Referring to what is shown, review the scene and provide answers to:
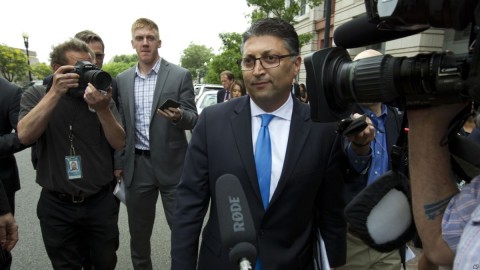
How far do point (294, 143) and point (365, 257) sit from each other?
119cm

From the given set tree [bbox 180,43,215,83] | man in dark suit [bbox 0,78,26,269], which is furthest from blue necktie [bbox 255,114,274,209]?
tree [bbox 180,43,215,83]

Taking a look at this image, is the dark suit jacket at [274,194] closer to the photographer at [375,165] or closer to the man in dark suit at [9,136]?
the photographer at [375,165]

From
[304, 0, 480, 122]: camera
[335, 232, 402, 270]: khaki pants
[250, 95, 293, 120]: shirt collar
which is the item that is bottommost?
[335, 232, 402, 270]: khaki pants

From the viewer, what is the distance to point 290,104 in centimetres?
199

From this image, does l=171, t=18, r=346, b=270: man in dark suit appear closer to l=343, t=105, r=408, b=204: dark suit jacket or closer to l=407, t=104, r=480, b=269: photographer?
l=343, t=105, r=408, b=204: dark suit jacket

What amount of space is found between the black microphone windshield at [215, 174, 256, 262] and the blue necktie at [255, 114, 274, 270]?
67cm

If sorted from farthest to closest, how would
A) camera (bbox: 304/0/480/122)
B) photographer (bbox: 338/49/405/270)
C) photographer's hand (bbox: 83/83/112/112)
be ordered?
1. photographer's hand (bbox: 83/83/112/112)
2. photographer (bbox: 338/49/405/270)
3. camera (bbox: 304/0/480/122)

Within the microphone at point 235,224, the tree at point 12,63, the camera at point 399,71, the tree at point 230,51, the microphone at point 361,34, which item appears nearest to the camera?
the camera at point 399,71

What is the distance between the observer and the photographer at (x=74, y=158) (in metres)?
2.48

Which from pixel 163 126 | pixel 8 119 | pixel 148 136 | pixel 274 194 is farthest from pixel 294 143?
pixel 8 119

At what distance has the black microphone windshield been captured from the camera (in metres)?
1.02

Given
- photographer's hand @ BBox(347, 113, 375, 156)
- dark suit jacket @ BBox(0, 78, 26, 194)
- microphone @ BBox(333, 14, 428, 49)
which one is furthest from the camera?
dark suit jacket @ BBox(0, 78, 26, 194)

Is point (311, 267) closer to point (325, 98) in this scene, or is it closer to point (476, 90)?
point (325, 98)

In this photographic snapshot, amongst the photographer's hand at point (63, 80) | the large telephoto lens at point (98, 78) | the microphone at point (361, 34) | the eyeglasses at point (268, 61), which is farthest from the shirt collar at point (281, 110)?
the photographer's hand at point (63, 80)
